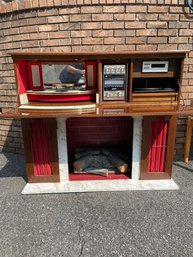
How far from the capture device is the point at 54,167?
3127 mm

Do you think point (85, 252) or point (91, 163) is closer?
point (85, 252)

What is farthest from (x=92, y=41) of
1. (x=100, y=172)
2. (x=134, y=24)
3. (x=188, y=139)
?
(x=188, y=139)

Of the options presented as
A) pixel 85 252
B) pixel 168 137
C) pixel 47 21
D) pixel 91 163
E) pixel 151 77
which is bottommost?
pixel 85 252

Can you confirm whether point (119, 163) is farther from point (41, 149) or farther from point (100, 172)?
point (41, 149)

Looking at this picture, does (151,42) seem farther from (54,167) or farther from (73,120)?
(54,167)

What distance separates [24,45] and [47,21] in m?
0.64

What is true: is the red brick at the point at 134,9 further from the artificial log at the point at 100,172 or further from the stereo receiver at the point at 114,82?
the artificial log at the point at 100,172

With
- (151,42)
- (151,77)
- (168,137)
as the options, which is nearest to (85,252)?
(168,137)

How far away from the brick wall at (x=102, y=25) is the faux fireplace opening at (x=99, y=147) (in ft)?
4.30

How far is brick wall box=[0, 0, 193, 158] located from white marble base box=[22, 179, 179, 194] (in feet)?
5.86

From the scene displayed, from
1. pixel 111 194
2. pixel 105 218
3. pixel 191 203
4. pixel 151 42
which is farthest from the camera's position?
pixel 151 42

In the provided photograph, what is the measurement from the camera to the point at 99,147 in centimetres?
372

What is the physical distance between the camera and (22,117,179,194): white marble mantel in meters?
3.00

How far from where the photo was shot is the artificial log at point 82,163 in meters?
3.34
